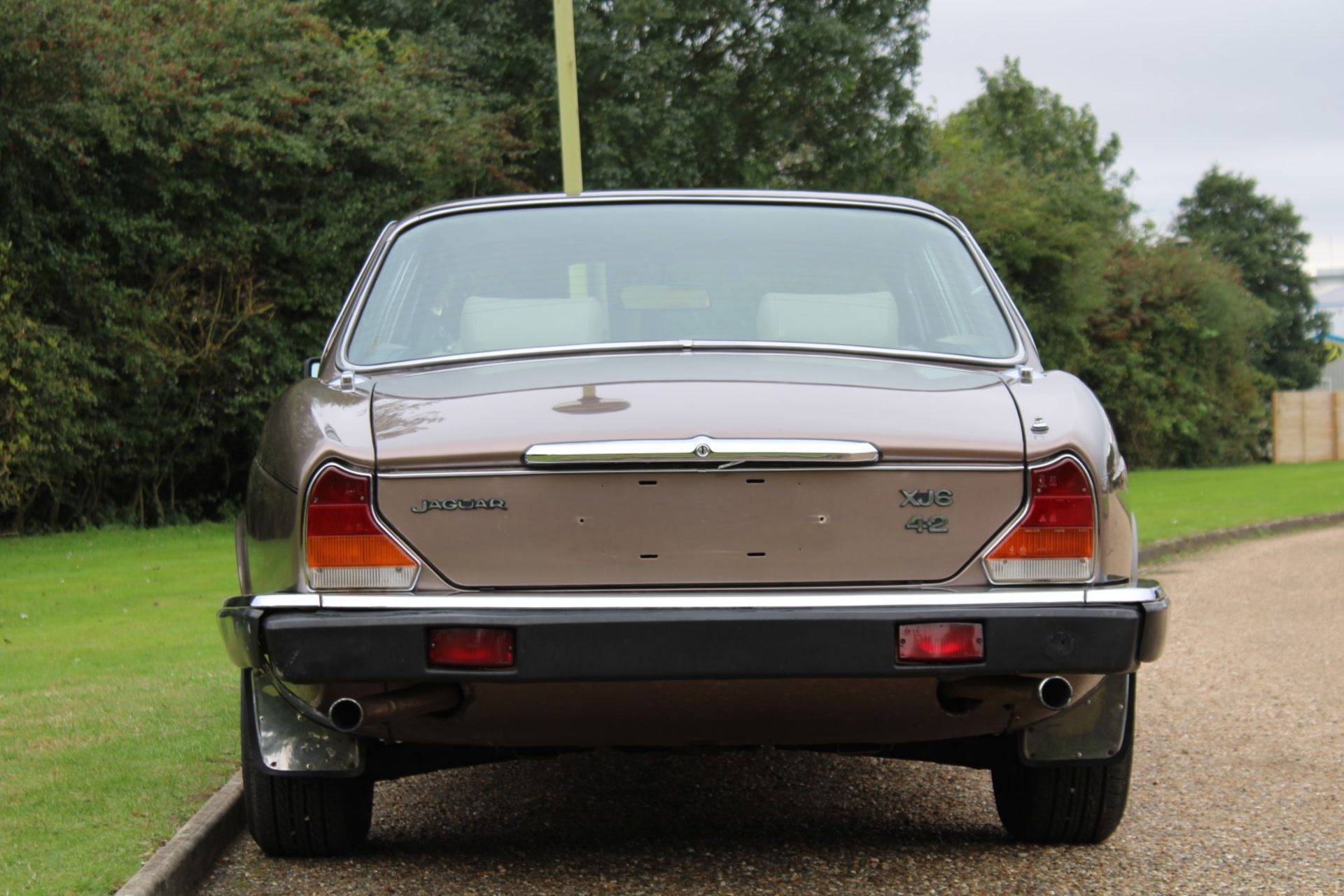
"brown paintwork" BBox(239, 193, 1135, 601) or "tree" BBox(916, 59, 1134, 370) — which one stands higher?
"tree" BBox(916, 59, 1134, 370)

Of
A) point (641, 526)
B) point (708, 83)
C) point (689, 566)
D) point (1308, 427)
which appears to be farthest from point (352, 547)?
point (1308, 427)

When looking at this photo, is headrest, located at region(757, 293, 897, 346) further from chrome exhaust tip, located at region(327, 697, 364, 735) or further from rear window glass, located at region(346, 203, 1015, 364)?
chrome exhaust tip, located at region(327, 697, 364, 735)

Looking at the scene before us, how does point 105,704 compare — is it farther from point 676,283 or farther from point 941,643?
point 941,643

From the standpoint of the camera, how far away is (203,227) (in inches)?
703

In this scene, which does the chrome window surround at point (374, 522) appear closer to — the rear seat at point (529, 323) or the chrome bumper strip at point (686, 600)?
the chrome bumper strip at point (686, 600)

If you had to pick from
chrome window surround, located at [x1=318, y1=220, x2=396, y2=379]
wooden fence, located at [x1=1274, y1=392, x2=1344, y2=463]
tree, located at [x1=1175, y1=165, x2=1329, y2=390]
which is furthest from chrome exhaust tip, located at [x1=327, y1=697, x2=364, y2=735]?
tree, located at [x1=1175, y1=165, x2=1329, y2=390]

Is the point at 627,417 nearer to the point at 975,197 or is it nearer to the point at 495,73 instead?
the point at 495,73

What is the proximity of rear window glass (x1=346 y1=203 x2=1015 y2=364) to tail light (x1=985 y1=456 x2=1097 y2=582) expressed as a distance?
725 mm

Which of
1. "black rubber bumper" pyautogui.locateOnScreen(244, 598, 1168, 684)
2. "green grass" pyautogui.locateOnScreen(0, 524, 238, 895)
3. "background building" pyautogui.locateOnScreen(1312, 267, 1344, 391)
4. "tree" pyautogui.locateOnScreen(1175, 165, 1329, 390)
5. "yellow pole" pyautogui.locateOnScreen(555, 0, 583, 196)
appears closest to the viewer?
"black rubber bumper" pyautogui.locateOnScreen(244, 598, 1168, 684)

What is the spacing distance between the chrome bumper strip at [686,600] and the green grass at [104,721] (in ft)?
3.53

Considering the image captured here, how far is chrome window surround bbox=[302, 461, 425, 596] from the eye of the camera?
353 cm

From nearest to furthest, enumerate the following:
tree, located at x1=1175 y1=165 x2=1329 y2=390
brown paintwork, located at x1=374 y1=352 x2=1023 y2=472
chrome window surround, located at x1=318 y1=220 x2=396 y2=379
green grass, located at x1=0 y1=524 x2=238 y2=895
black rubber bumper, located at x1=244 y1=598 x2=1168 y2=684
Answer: black rubber bumper, located at x1=244 y1=598 x2=1168 y2=684 → brown paintwork, located at x1=374 y1=352 x2=1023 y2=472 → green grass, located at x1=0 y1=524 x2=238 y2=895 → chrome window surround, located at x1=318 y1=220 x2=396 y2=379 → tree, located at x1=1175 y1=165 x2=1329 y2=390

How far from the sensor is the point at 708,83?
89.4 feet

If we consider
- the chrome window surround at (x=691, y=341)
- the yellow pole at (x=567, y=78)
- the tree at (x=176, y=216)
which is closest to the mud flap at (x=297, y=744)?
the chrome window surround at (x=691, y=341)
